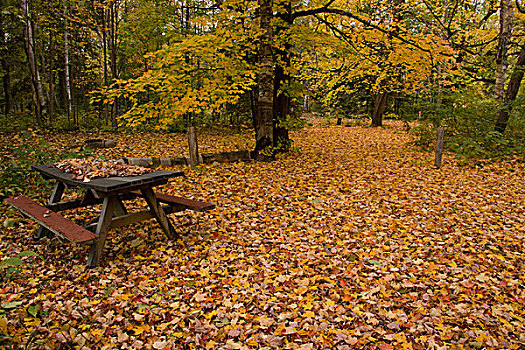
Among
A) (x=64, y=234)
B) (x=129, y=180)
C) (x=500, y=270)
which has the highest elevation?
(x=129, y=180)

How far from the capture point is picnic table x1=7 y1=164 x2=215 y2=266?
124 inches

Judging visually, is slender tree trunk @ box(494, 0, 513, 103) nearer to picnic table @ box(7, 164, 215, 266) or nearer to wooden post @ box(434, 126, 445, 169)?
wooden post @ box(434, 126, 445, 169)

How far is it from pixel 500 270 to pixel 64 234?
15.5 ft

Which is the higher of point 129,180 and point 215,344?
point 129,180

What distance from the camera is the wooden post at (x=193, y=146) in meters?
7.29

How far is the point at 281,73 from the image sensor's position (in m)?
8.66

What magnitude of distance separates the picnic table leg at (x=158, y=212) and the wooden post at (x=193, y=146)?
11.6ft

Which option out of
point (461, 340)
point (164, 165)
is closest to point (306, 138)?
point (164, 165)

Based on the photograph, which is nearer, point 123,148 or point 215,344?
point 215,344

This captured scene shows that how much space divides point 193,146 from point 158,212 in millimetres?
3752

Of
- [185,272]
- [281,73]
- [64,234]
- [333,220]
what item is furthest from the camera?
[281,73]

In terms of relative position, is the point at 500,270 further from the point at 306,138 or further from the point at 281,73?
the point at 306,138

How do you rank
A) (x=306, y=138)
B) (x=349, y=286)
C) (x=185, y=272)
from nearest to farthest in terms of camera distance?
(x=349, y=286) < (x=185, y=272) < (x=306, y=138)

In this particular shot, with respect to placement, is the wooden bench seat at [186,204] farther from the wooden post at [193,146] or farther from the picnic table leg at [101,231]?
the wooden post at [193,146]
